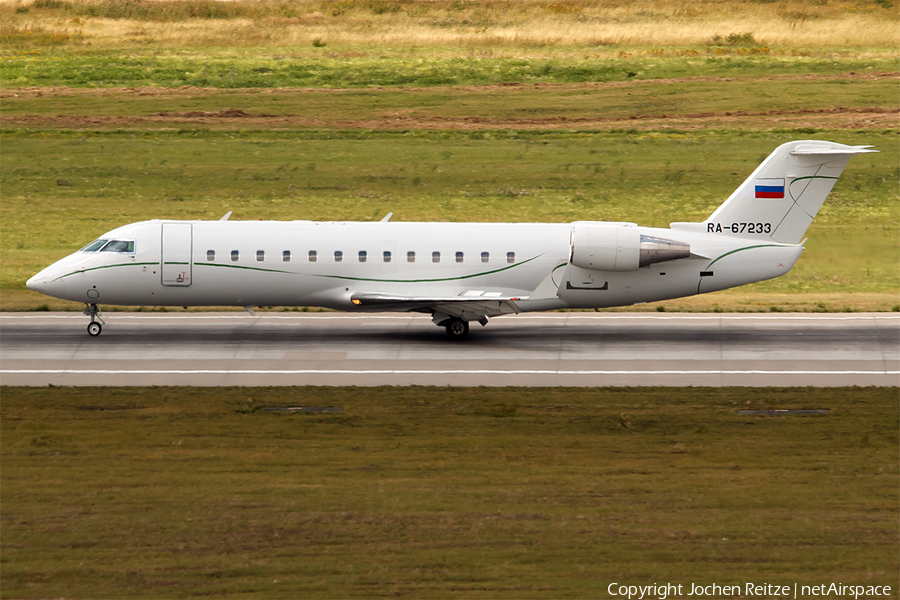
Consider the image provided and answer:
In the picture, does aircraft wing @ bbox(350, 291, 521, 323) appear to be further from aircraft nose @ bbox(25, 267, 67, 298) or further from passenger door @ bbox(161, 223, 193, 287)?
aircraft nose @ bbox(25, 267, 67, 298)

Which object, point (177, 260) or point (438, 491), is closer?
point (438, 491)

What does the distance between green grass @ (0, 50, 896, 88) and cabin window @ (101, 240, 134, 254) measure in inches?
1817

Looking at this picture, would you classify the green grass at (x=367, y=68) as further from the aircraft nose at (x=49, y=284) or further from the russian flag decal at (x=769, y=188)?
the aircraft nose at (x=49, y=284)

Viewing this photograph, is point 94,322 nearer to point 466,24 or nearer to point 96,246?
point 96,246

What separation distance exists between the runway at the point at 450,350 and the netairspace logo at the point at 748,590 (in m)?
13.8

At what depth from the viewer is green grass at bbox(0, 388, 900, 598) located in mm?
18203

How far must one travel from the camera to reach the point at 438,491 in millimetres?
22109

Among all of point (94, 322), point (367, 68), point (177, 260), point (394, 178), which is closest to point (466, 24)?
point (367, 68)

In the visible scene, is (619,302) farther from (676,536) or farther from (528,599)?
(528,599)

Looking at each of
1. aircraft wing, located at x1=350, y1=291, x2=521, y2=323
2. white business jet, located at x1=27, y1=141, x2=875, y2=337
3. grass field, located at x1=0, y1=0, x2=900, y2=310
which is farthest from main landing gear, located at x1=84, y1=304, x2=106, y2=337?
aircraft wing, located at x1=350, y1=291, x2=521, y2=323

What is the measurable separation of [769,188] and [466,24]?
5953 cm

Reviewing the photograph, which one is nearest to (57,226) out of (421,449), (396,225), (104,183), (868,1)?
(104,183)

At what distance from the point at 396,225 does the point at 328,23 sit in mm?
60303

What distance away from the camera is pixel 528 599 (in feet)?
56.6
